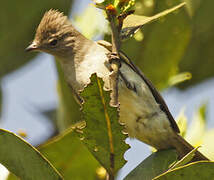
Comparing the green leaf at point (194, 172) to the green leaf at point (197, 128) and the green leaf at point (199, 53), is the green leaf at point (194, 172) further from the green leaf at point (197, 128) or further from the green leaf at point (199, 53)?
the green leaf at point (199, 53)

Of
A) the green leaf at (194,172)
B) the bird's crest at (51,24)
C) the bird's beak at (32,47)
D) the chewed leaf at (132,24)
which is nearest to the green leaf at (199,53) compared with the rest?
the bird's crest at (51,24)

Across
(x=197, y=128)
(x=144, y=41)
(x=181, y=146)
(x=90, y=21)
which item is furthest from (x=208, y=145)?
(x=90, y=21)

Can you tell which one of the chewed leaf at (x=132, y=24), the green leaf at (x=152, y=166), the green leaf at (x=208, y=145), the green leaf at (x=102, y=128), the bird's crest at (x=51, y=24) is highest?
the chewed leaf at (x=132, y=24)

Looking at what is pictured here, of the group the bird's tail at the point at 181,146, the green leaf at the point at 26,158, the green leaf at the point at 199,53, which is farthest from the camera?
the green leaf at the point at 199,53

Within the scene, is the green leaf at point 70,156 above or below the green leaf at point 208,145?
above

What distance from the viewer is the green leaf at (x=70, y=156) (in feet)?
9.42

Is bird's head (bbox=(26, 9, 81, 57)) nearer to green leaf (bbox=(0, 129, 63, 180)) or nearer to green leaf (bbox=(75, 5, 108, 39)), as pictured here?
green leaf (bbox=(75, 5, 108, 39))

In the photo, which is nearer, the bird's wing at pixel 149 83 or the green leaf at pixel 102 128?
the green leaf at pixel 102 128

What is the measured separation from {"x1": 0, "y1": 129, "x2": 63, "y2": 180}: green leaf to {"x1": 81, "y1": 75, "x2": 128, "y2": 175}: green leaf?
22 centimetres

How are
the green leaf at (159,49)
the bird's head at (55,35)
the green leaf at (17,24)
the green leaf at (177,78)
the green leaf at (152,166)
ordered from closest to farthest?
1. the green leaf at (152,166)
2. the green leaf at (177,78)
3. the green leaf at (159,49)
4. the green leaf at (17,24)
5. the bird's head at (55,35)

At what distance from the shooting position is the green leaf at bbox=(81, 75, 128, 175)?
217 centimetres

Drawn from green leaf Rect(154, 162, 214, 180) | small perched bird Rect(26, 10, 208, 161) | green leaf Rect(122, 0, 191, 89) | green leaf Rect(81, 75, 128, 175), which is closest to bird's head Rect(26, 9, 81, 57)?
small perched bird Rect(26, 10, 208, 161)

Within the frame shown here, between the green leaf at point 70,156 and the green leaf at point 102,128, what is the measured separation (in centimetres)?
60

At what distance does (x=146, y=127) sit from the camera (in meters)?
3.94
